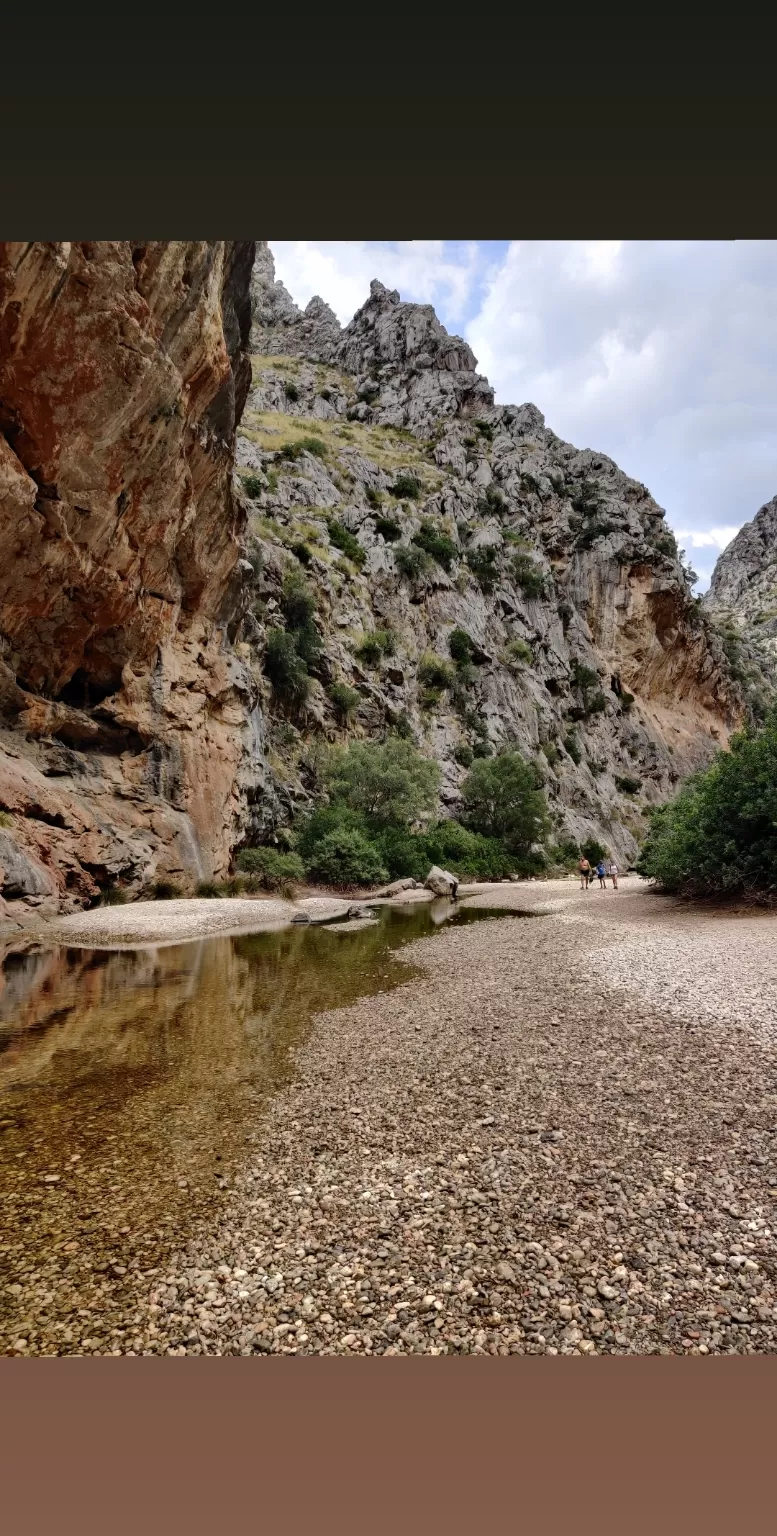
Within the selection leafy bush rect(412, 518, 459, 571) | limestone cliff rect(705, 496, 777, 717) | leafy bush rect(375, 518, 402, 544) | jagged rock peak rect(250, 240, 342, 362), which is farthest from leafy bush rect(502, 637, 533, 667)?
jagged rock peak rect(250, 240, 342, 362)

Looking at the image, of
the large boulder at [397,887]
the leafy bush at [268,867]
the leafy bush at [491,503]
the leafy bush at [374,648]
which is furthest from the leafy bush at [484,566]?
the leafy bush at [268,867]

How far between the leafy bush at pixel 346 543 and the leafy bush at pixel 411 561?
3.60 meters

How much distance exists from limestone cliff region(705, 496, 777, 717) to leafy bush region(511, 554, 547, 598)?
29480 mm

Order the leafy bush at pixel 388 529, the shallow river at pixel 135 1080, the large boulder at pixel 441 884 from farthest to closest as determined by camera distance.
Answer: the leafy bush at pixel 388 529 → the large boulder at pixel 441 884 → the shallow river at pixel 135 1080

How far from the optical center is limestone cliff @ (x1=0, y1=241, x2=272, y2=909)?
680 inches

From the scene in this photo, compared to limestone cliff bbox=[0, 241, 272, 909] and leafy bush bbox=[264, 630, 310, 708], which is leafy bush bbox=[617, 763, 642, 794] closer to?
leafy bush bbox=[264, 630, 310, 708]

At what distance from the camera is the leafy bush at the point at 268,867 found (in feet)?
89.5

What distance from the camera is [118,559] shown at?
21.6 m

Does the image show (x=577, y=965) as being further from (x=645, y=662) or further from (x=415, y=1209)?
(x=645, y=662)

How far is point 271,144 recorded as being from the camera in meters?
3.09

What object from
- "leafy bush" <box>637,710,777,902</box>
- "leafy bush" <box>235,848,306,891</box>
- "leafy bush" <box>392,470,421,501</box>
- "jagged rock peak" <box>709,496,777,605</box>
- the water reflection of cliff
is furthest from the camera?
"jagged rock peak" <box>709,496,777,605</box>

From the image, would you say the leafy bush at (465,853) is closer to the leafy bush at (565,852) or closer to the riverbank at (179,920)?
the leafy bush at (565,852)

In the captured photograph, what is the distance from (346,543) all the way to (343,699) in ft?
52.4

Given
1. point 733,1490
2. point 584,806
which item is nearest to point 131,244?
point 733,1490
